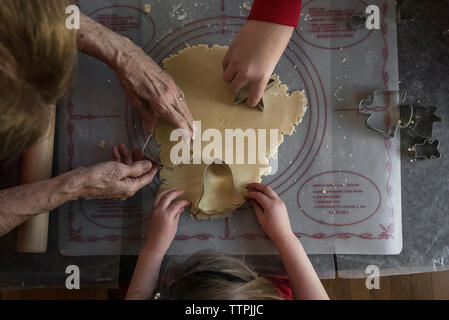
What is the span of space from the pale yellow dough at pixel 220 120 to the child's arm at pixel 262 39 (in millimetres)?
88

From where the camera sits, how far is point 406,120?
86 centimetres

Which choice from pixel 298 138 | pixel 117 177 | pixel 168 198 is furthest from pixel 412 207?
pixel 117 177

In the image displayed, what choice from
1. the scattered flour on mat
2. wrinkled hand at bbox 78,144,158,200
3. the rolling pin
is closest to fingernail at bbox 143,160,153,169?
wrinkled hand at bbox 78,144,158,200

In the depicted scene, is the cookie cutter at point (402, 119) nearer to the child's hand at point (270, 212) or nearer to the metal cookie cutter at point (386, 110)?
the metal cookie cutter at point (386, 110)

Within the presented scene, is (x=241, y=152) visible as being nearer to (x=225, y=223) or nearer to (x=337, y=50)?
(x=225, y=223)

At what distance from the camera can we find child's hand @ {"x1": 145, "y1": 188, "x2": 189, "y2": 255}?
842 millimetres

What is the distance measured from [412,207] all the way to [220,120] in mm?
497

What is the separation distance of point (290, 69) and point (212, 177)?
1.06 ft

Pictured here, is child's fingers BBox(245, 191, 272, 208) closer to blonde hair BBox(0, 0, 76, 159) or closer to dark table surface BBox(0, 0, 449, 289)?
dark table surface BBox(0, 0, 449, 289)

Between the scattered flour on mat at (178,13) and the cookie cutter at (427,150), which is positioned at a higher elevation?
the scattered flour on mat at (178,13)

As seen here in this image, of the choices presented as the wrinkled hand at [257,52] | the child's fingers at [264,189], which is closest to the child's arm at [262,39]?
the wrinkled hand at [257,52]

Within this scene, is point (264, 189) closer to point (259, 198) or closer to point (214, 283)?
point (259, 198)

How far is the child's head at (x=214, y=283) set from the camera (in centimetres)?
70
